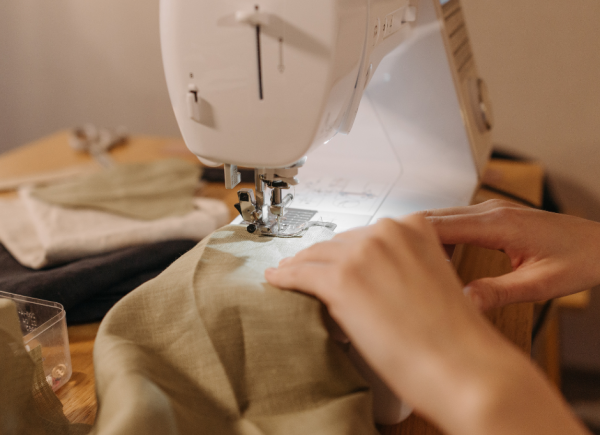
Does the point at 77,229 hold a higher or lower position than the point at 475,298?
lower

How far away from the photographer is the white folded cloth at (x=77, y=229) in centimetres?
83

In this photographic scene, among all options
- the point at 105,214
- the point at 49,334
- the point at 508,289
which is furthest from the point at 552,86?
the point at 49,334

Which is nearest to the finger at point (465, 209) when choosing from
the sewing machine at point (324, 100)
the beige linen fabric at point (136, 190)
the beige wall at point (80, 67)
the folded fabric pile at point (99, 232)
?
the sewing machine at point (324, 100)

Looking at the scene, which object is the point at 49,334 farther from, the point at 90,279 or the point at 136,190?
the point at 136,190

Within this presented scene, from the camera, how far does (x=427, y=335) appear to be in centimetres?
37

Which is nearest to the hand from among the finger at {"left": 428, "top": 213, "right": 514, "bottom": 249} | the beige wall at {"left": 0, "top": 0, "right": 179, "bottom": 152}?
the finger at {"left": 428, "top": 213, "right": 514, "bottom": 249}

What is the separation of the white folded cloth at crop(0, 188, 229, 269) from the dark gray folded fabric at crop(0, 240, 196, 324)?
4 centimetres

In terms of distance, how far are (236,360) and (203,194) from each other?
2.56 ft

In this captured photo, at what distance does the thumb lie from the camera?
486 millimetres

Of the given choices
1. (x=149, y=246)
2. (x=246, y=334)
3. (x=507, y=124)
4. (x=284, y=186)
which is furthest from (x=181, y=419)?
(x=507, y=124)

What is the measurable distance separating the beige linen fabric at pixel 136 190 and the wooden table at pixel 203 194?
0.09 m

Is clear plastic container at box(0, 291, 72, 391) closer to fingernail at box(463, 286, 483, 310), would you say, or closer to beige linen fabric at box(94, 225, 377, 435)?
beige linen fabric at box(94, 225, 377, 435)

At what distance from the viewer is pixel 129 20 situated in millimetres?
2014

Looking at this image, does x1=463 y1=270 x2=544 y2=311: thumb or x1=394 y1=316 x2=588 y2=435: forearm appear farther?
x1=463 y1=270 x2=544 y2=311: thumb
